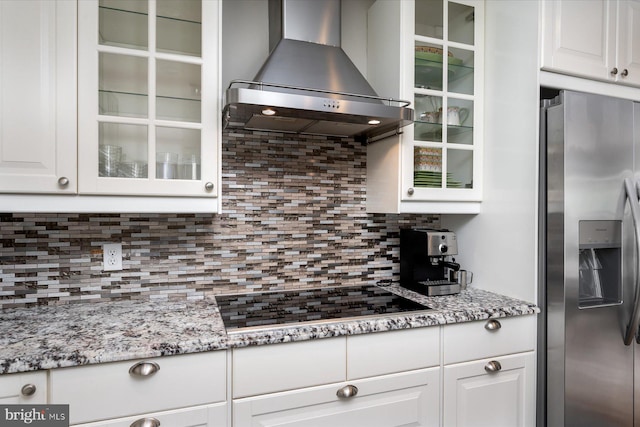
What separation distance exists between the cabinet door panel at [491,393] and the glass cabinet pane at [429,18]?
1.53m

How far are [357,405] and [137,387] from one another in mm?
767

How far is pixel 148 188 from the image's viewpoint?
1.43 m

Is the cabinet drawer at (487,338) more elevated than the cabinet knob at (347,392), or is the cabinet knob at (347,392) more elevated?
the cabinet drawer at (487,338)

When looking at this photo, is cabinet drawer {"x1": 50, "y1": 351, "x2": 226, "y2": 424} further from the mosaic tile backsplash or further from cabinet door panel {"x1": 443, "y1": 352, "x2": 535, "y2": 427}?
cabinet door panel {"x1": 443, "y1": 352, "x2": 535, "y2": 427}

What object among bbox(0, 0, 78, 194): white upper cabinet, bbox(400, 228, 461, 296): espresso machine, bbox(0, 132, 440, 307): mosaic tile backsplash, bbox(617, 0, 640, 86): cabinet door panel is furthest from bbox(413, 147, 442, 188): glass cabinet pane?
bbox(0, 0, 78, 194): white upper cabinet

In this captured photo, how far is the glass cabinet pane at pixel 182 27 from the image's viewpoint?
4.88ft

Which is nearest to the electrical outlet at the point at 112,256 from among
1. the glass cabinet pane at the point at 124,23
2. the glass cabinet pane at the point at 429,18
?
the glass cabinet pane at the point at 124,23

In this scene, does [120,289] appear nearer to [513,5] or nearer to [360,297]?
[360,297]

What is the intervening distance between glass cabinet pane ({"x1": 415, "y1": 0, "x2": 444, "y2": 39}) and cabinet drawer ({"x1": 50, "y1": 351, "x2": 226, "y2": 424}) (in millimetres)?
1681

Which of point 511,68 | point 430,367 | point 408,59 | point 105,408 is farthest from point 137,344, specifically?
point 511,68

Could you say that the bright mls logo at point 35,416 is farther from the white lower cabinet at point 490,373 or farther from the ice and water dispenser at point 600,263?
the ice and water dispenser at point 600,263

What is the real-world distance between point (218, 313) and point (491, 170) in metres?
1.45

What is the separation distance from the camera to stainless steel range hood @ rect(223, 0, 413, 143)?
1.46 meters

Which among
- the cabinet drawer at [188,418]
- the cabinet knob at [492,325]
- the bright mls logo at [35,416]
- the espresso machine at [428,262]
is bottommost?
the cabinet drawer at [188,418]
